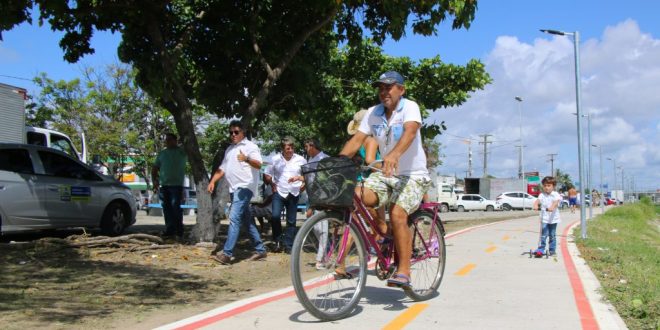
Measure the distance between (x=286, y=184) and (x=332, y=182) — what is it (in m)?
4.64

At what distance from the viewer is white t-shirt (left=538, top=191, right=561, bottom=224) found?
31.9 feet

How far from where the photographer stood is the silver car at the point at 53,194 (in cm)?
884

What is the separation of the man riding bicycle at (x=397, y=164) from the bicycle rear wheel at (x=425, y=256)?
15.7 inches

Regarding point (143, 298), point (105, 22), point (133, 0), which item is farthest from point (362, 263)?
Answer: point (105, 22)

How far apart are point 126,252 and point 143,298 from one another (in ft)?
9.43

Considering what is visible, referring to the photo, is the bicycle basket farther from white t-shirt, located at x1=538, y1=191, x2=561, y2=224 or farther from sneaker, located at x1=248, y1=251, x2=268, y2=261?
white t-shirt, located at x1=538, y1=191, x2=561, y2=224

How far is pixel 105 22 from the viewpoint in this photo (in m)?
9.76

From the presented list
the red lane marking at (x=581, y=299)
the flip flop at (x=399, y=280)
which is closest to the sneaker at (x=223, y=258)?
the flip flop at (x=399, y=280)

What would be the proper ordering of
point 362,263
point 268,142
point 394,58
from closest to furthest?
point 362,263 < point 394,58 < point 268,142

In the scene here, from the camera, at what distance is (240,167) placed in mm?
7730

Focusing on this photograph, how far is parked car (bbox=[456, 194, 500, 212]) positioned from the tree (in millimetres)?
43191

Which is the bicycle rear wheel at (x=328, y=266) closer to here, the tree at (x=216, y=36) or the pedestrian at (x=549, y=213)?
the tree at (x=216, y=36)

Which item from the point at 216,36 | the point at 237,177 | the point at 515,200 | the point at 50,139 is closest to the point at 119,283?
the point at 237,177

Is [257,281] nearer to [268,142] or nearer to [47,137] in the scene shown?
[47,137]
